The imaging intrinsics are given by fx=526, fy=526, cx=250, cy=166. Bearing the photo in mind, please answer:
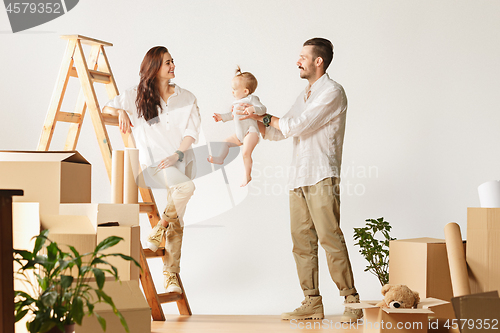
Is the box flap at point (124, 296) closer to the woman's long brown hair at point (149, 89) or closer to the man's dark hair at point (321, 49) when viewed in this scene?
the woman's long brown hair at point (149, 89)

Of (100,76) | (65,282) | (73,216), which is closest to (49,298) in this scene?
(65,282)

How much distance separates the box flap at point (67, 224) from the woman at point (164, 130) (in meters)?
1.03

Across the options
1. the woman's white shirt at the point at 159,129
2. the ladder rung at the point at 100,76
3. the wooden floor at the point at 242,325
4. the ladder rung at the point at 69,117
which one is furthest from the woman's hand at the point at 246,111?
the wooden floor at the point at 242,325

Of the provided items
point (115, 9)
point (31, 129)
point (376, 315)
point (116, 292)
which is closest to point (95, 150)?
point (31, 129)

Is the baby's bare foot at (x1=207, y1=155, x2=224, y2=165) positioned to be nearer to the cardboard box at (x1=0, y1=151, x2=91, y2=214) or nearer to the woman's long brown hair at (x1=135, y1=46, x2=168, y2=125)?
the woman's long brown hair at (x1=135, y1=46, x2=168, y2=125)

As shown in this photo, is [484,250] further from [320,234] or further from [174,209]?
[174,209]

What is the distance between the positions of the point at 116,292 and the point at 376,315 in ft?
3.17

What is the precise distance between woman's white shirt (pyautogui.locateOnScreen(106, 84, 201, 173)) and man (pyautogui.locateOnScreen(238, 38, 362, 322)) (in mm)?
423

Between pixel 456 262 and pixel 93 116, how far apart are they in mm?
1976

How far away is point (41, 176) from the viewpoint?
79.5 inches

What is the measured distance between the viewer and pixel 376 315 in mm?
1996

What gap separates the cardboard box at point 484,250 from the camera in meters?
2.02

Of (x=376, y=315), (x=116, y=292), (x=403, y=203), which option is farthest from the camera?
(x=403, y=203)

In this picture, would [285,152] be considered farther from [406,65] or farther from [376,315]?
[376,315]
